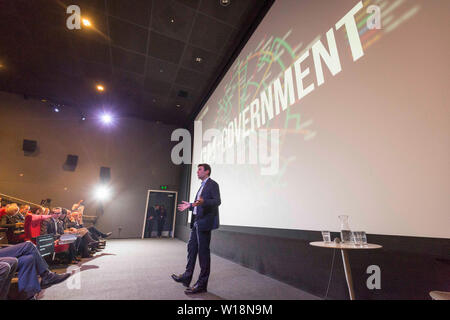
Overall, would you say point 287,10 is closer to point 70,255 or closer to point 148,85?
point 148,85

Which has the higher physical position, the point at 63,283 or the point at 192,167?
the point at 192,167

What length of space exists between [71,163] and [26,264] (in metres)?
6.30

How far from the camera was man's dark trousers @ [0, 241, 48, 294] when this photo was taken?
1.87 m

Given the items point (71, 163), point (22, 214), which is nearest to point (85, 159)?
point (71, 163)

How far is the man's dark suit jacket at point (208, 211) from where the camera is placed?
2.39 metres

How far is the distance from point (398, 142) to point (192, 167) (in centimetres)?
620

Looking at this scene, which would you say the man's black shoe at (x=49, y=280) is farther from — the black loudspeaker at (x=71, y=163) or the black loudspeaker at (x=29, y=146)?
the black loudspeaker at (x=29, y=146)

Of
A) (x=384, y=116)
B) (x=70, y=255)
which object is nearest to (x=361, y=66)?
(x=384, y=116)

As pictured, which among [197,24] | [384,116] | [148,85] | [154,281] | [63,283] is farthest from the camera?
Result: [148,85]

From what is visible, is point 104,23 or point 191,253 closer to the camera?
point 191,253

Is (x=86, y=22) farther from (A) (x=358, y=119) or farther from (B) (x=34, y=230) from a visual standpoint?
(A) (x=358, y=119)

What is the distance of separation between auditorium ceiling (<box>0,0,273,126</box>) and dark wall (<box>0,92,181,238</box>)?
2.50 feet

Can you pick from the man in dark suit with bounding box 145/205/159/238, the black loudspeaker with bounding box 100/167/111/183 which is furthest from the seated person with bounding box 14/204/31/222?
the man in dark suit with bounding box 145/205/159/238
